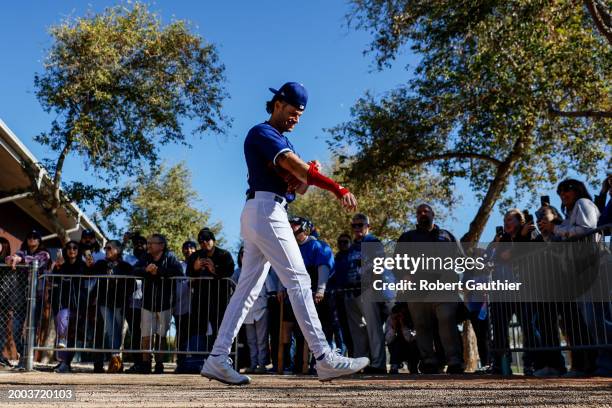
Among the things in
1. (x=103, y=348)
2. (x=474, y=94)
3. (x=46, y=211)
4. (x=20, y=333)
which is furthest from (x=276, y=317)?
(x=46, y=211)

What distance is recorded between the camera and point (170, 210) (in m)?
37.2

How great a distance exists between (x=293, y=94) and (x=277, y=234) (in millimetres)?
1096

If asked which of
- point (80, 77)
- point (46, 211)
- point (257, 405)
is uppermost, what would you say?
point (80, 77)

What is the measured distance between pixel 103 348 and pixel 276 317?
253cm

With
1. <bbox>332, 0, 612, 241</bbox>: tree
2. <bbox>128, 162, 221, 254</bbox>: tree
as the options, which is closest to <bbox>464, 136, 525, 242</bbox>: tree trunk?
<bbox>332, 0, 612, 241</bbox>: tree

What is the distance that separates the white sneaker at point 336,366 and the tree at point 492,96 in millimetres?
7914

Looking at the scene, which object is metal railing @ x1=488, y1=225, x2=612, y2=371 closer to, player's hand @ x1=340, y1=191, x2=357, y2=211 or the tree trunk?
player's hand @ x1=340, y1=191, x2=357, y2=211

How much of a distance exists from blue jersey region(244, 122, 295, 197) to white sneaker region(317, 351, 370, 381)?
125 cm

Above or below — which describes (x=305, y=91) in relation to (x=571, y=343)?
above

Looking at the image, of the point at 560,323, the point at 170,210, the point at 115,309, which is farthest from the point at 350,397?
the point at 170,210

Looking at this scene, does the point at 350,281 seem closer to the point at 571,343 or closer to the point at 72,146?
the point at 571,343

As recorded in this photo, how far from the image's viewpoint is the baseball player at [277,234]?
16.0ft

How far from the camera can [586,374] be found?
7.23 m

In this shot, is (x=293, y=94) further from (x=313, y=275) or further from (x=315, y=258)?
(x=313, y=275)
